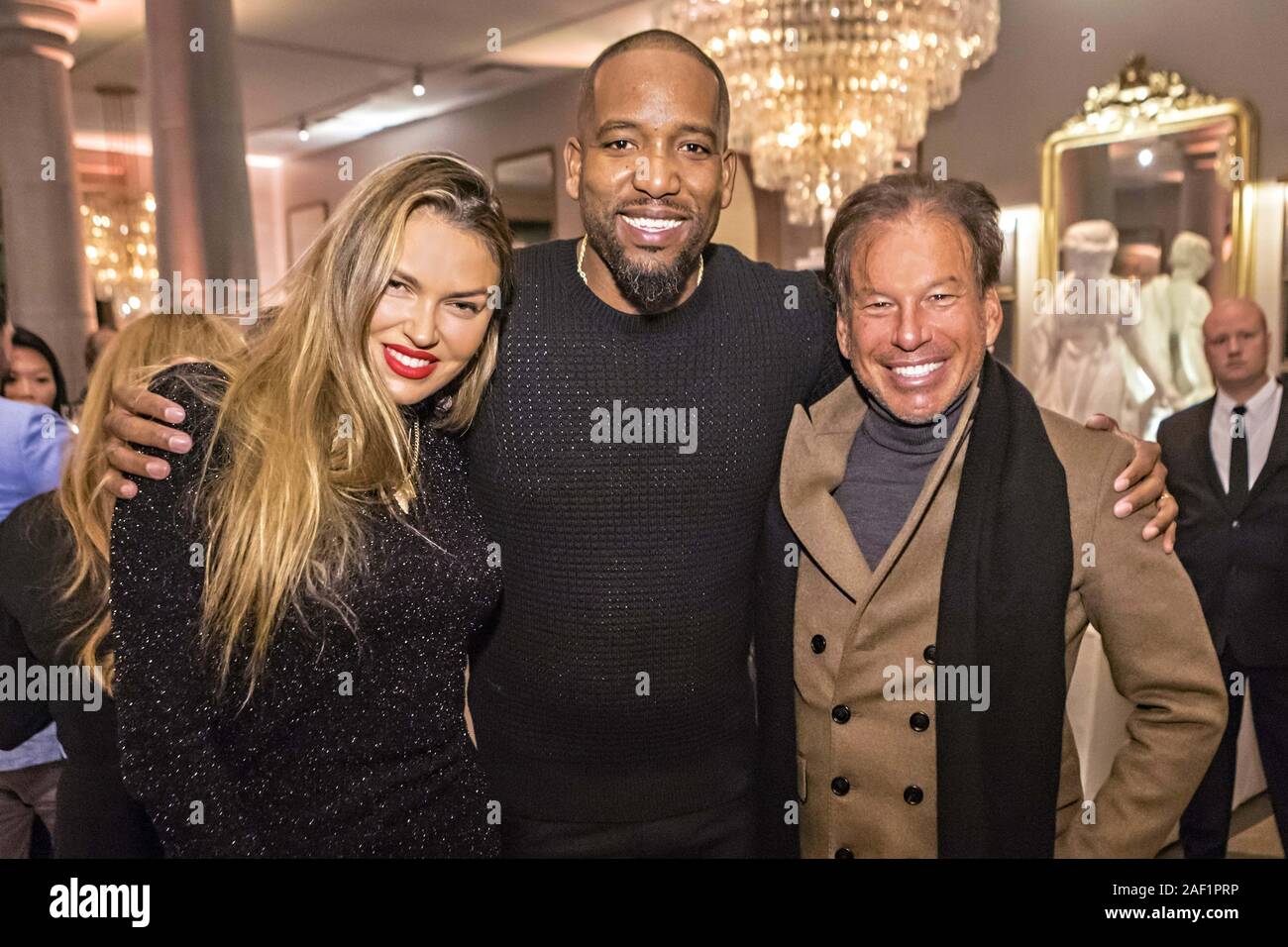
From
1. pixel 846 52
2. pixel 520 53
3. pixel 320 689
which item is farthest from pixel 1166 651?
pixel 520 53

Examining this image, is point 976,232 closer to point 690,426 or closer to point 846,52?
point 690,426

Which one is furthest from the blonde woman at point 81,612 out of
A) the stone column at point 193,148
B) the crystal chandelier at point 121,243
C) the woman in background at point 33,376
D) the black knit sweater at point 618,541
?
the crystal chandelier at point 121,243

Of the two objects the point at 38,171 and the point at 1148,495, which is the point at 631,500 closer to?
the point at 1148,495

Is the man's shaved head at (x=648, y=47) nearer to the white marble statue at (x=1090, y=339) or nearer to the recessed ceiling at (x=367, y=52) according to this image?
the white marble statue at (x=1090, y=339)

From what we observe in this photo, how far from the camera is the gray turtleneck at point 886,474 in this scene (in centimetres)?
141

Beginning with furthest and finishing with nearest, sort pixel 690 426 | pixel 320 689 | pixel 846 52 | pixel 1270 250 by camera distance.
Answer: pixel 1270 250
pixel 846 52
pixel 690 426
pixel 320 689

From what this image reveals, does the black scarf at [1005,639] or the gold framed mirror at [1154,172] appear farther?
the gold framed mirror at [1154,172]

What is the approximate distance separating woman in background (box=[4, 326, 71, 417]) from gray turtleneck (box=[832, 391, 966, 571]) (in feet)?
8.27

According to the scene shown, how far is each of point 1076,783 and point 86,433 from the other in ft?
5.14

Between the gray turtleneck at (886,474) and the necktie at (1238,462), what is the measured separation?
65.4 inches

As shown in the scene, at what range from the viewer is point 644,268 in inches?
57.4

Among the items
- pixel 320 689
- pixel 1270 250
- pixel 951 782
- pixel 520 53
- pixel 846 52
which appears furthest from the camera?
pixel 520 53

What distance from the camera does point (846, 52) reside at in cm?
Answer: 335

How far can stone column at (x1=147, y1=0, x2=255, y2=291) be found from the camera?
11.1 ft
